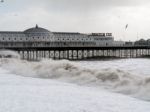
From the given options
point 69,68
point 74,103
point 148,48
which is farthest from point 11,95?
point 148,48

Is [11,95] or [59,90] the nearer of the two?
[11,95]

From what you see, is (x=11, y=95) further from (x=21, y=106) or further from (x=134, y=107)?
(x=134, y=107)

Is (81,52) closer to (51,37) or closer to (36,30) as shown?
(51,37)

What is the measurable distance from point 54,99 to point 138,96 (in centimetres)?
276

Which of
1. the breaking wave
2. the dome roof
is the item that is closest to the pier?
the dome roof

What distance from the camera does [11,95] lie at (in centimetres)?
1173

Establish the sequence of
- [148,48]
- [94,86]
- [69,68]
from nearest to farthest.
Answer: [94,86]
[69,68]
[148,48]

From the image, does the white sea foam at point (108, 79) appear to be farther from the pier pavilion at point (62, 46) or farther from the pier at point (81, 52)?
the pier at point (81, 52)

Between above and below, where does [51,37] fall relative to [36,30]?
below

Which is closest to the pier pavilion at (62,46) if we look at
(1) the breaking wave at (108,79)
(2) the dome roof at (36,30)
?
(2) the dome roof at (36,30)

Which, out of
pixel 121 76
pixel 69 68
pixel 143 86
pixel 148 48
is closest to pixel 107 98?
pixel 143 86

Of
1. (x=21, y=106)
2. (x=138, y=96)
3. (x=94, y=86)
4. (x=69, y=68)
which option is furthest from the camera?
(x=69, y=68)

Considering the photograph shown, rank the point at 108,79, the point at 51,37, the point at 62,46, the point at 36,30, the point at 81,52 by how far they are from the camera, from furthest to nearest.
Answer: the point at 36,30 < the point at 51,37 < the point at 81,52 < the point at 62,46 < the point at 108,79

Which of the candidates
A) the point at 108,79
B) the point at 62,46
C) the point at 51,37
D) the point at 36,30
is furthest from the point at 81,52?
the point at 108,79
